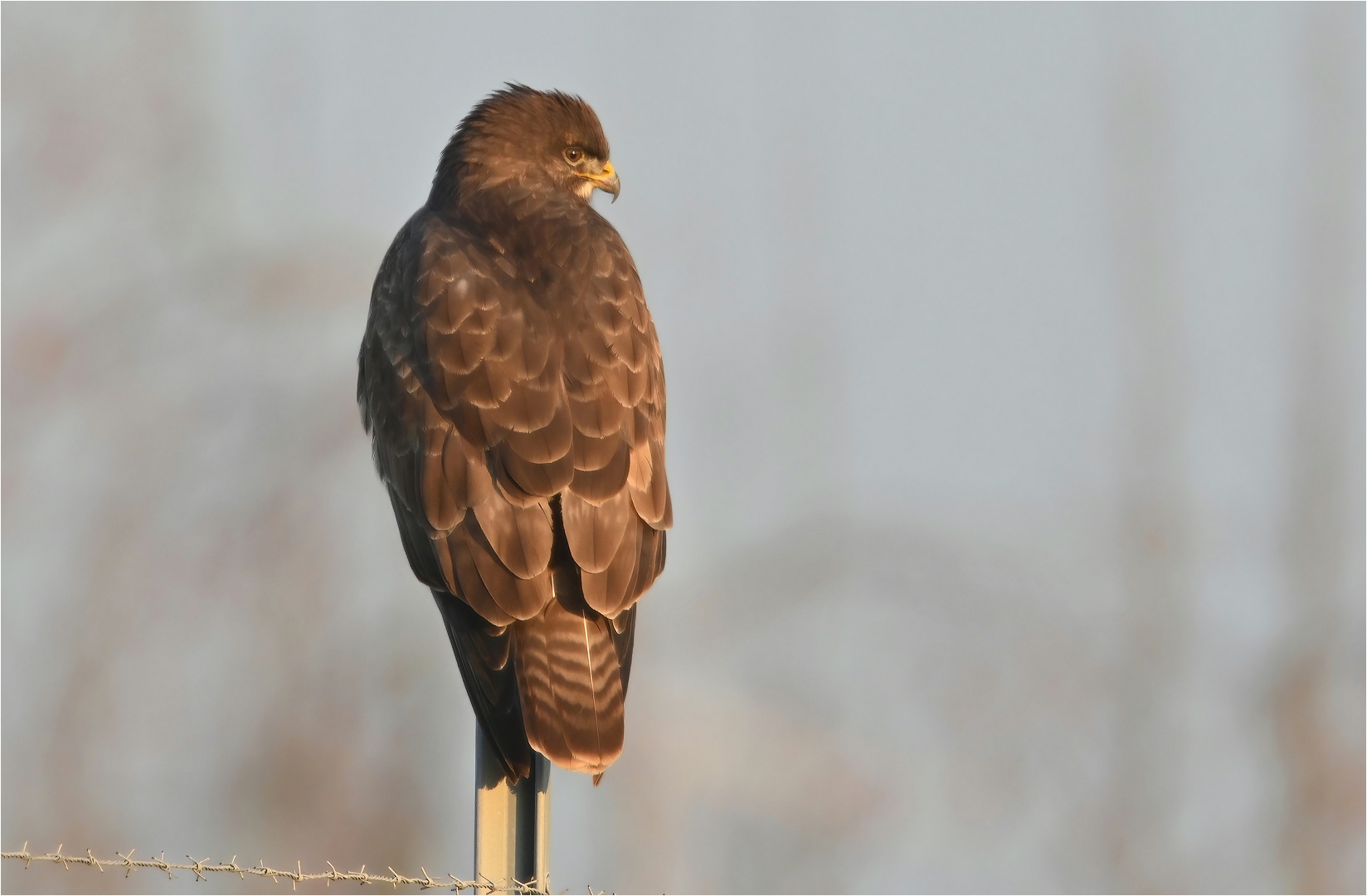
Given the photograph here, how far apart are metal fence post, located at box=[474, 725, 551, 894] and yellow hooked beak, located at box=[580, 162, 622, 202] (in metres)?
2.78

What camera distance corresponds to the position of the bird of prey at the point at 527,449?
3.64 metres

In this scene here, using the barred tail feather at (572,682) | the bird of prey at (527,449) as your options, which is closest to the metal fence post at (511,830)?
the bird of prey at (527,449)

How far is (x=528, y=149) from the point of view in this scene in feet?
17.3

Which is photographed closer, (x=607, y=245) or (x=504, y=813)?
(x=504, y=813)

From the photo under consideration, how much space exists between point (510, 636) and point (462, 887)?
2.96 feet

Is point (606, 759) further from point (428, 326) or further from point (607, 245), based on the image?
point (607, 245)

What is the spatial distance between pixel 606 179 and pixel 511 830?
299 cm

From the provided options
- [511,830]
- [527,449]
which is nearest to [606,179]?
[527,449]

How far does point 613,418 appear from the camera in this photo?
4105mm

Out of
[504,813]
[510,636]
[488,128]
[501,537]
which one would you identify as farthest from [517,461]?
[488,128]

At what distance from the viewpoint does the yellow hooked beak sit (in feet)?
17.7

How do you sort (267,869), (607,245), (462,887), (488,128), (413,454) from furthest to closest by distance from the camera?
(488,128)
(607,245)
(413,454)
(267,869)
(462,887)

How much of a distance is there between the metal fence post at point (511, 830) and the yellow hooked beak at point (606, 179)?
110 inches

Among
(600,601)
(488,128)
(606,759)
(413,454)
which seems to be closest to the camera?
(606,759)
